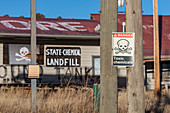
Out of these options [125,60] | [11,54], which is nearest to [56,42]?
[11,54]

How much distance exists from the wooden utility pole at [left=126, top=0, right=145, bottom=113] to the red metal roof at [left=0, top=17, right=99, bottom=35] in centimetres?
1340

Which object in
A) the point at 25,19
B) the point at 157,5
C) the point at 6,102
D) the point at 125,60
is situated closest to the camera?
the point at 125,60

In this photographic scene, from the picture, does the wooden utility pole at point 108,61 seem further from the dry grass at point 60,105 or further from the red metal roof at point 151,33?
the red metal roof at point 151,33

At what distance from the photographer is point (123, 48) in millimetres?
6051

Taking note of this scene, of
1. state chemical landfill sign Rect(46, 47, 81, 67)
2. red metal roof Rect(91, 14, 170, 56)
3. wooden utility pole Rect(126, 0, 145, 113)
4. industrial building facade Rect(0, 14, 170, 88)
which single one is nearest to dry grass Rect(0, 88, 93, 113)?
wooden utility pole Rect(126, 0, 145, 113)

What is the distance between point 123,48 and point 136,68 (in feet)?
1.34

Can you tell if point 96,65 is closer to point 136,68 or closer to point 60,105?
point 60,105

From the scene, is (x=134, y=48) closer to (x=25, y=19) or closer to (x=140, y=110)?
(x=140, y=110)

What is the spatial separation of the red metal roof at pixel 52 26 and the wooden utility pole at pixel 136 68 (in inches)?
528

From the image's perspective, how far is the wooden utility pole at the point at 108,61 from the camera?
603 centimetres

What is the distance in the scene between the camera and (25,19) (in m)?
23.0

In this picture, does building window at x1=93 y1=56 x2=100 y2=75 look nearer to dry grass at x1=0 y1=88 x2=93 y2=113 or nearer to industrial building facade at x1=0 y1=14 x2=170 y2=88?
industrial building facade at x1=0 y1=14 x2=170 y2=88

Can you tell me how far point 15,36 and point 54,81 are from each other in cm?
341

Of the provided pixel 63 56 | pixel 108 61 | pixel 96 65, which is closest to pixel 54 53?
pixel 63 56
